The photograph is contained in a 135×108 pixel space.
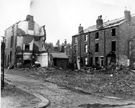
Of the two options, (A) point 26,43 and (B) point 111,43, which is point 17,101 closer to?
(B) point 111,43

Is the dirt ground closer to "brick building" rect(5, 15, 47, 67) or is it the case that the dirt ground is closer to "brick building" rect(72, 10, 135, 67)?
"brick building" rect(72, 10, 135, 67)

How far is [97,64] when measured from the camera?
27750 mm

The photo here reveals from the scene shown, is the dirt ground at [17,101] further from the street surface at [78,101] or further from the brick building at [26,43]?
the brick building at [26,43]

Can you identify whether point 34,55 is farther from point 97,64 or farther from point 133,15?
point 133,15

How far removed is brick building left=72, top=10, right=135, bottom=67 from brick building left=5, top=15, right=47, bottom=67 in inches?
309

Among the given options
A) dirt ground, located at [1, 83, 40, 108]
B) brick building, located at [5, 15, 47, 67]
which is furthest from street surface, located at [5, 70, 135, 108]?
brick building, located at [5, 15, 47, 67]

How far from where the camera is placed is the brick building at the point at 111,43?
82.8ft

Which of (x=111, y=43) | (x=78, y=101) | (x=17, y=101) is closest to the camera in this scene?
(x=17, y=101)

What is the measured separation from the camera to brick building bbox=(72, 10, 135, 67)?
25.2 meters

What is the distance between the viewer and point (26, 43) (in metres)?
28.8

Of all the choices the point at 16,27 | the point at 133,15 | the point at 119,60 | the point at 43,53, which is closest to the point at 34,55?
the point at 43,53

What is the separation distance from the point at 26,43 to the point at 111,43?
1345cm

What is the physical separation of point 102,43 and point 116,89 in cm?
1612

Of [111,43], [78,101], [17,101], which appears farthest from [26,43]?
[17,101]
